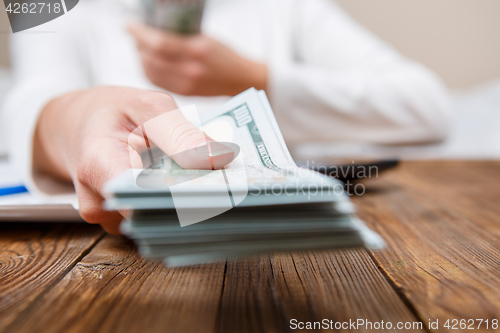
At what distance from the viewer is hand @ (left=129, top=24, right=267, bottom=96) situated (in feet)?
2.46

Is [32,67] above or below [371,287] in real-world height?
above

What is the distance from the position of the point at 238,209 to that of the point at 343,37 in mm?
1083

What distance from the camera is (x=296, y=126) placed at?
3.41 feet

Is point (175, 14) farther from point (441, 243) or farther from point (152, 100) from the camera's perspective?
point (441, 243)

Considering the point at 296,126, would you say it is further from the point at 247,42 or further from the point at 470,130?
the point at 470,130

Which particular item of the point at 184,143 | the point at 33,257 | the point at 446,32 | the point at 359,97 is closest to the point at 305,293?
the point at 184,143

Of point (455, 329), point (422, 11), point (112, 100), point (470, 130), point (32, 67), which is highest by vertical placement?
point (422, 11)

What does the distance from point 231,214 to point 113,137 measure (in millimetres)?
146

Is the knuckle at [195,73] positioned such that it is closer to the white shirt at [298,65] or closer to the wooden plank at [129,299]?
the white shirt at [298,65]

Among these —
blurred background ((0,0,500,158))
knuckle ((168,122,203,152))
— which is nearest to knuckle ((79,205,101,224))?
knuckle ((168,122,203,152))

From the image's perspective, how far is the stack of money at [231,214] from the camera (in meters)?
0.24

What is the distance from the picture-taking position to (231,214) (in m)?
0.25

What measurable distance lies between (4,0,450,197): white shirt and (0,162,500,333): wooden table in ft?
1.87

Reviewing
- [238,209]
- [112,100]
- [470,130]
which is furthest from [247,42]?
[470,130]
